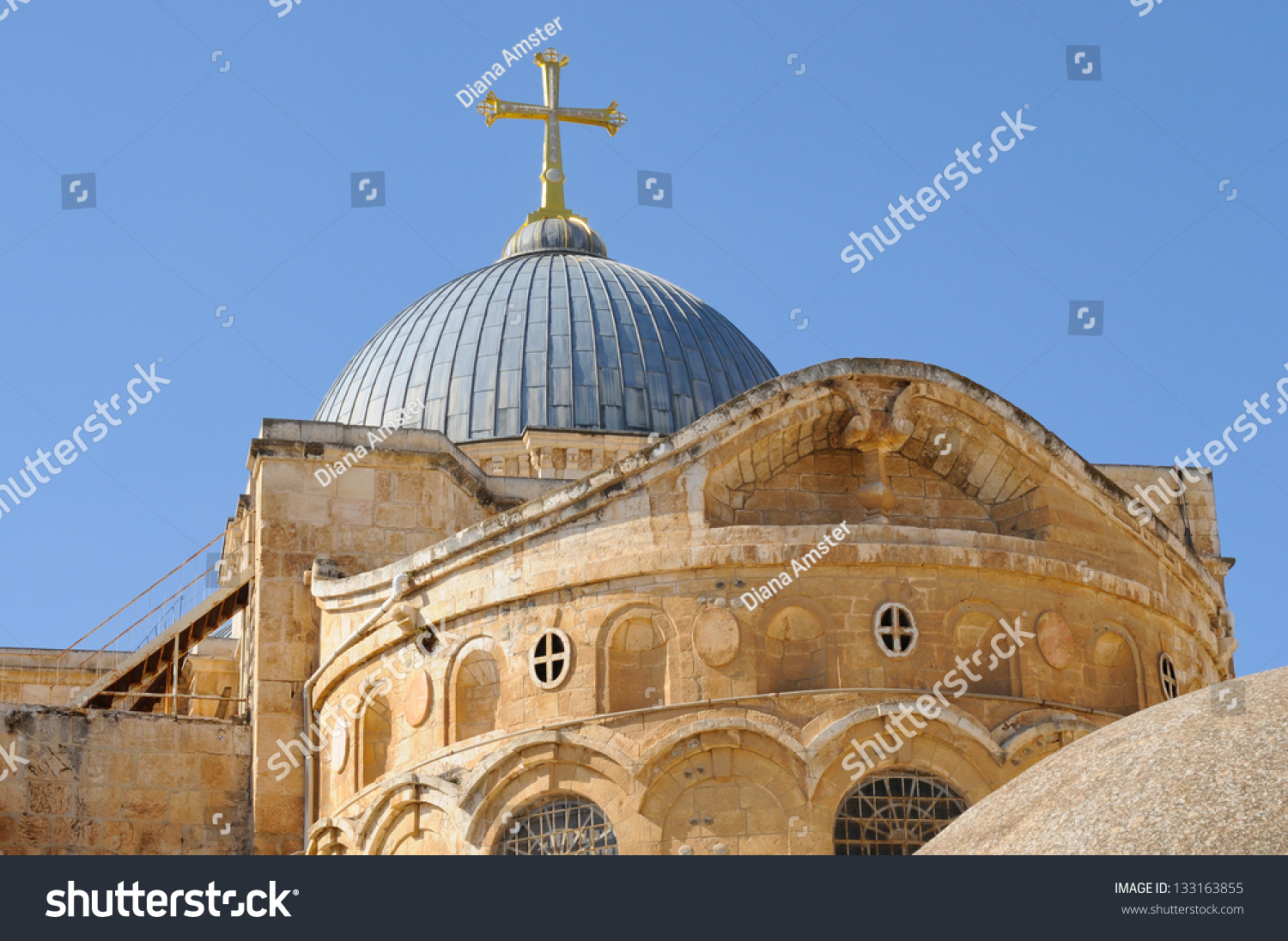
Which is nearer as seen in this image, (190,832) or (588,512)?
(588,512)

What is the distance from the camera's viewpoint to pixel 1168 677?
992 inches

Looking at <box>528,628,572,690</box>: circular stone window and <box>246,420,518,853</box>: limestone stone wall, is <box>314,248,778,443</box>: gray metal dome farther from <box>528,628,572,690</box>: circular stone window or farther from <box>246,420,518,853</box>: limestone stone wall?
<box>528,628,572,690</box>: circular stone window

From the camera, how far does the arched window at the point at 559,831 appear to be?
74.6ft

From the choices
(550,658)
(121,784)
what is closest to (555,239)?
(121,784)

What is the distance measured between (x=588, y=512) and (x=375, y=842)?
468cm

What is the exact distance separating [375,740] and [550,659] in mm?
3047

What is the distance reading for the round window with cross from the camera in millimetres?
23391

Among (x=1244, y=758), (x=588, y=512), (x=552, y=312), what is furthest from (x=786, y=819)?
(x=552, y=312)

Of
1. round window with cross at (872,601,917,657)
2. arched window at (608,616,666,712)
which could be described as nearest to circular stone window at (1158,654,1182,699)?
round window with cross at (872,601,917,657)
